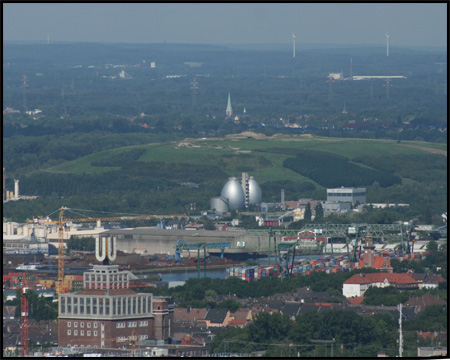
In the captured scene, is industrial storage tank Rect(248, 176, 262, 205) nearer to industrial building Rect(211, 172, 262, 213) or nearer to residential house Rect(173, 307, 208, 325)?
industrial building Rect(211, 172, 262, 213)

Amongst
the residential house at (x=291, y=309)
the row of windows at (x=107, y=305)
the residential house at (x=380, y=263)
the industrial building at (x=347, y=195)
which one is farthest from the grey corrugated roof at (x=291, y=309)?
the industrial building at (x=347, y=195)

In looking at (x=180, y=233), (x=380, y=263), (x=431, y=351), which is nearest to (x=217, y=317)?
(x=431, y=351)

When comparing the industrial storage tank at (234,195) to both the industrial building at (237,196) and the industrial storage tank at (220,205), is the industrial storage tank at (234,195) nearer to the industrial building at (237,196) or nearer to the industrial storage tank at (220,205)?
the industrial building at (237,196)

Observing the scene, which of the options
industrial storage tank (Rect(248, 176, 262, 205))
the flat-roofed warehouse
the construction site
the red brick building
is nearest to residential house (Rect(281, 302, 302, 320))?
the construction site

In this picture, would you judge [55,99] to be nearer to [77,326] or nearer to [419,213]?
[419,213]

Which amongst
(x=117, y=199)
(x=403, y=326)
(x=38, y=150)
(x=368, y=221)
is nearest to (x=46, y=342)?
(x=403, y=326)

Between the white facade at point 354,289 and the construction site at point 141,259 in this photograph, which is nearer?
the construction site at point 141,259

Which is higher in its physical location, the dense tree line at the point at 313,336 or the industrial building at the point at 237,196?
the dense tree line at the point at 313,336
